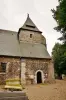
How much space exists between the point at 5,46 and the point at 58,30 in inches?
494

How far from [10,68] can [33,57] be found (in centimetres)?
406

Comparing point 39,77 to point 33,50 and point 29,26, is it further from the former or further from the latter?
point 29,26

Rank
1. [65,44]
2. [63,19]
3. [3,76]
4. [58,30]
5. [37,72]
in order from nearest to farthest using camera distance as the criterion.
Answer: [63,19] < [65,44] < [58,30] < [3,76] < [37,72]

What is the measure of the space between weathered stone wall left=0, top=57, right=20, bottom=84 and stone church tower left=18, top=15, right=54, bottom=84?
0.79 m

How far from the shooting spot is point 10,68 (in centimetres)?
2122

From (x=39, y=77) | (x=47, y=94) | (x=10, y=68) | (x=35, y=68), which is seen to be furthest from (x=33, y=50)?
(x=47, y=94)

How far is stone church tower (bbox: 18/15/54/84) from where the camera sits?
22078 millimetres

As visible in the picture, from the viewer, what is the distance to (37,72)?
74.7ft

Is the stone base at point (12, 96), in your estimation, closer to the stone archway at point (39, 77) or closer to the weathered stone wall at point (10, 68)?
the weathered stone wall at point (10, 68)

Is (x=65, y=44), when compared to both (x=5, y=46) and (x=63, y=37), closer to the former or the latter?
(x=63, y=37)

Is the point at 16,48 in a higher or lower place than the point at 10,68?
higher

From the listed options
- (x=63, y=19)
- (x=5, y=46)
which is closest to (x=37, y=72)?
(x=5, y=46)

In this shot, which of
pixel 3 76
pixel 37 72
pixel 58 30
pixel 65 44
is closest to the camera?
pixel 65 44

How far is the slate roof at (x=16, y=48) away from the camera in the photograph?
2228 cm
